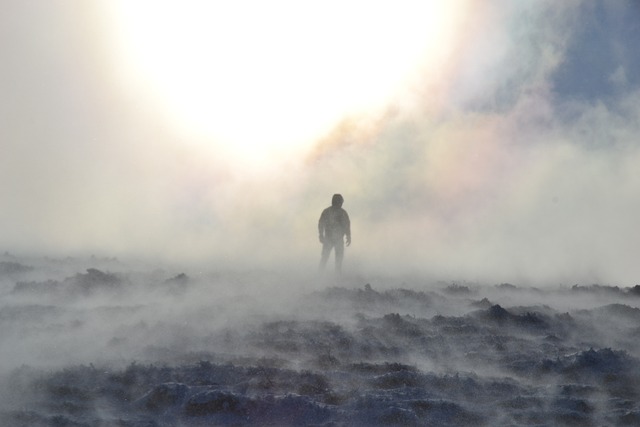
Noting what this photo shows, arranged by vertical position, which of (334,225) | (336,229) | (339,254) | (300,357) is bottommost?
(300,357)

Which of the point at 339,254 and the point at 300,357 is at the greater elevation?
the point at 339,254

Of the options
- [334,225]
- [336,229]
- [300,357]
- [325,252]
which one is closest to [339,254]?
[325,252]

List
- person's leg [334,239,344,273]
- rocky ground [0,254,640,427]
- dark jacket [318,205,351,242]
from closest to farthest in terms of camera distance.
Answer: rocky ground [0,254,640,427]
dark jacket [318,205,351,242]
person's leg [334,239,344,273]

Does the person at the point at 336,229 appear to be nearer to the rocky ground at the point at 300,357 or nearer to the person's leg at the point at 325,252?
the person's leg at the point at 325,252

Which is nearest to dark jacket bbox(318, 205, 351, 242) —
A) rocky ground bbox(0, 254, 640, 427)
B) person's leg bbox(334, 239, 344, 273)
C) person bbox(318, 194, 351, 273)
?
person bbox(318, 194, 351, 273)

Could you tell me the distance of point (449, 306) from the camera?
23344mm

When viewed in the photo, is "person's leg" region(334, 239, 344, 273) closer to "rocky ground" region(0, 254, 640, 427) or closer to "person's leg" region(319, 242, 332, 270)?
"person's leg" region(319, 242, 332, 270)

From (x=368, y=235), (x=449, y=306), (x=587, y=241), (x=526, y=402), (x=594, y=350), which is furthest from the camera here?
(x=587, y=241)

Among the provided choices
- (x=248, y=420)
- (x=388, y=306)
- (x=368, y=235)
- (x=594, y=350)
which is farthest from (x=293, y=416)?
(x=368, y=235)

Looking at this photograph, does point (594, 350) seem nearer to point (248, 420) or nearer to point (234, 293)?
point (248, 420)

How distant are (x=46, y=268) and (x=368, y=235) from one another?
2426 centimetres

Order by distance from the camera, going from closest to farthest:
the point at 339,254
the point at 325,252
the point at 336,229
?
the point at 336,229
the point at 339,254
the point at 325,252

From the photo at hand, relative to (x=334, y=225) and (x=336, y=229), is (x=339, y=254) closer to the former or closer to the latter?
(x=336, y=229)

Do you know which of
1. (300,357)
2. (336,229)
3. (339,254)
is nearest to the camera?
(300,357)
